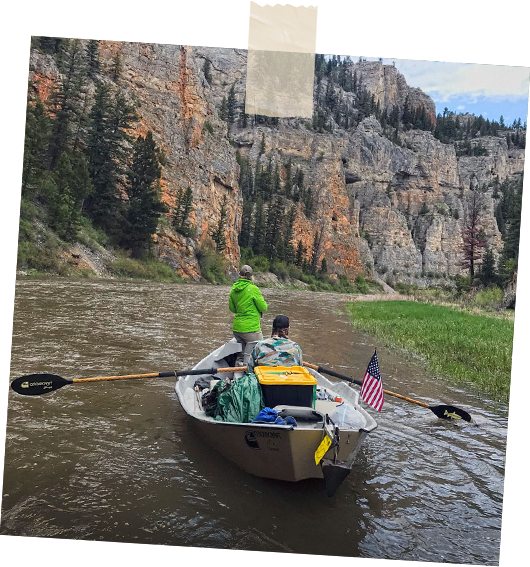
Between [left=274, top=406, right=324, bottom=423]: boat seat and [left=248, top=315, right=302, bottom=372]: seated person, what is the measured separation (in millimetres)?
489

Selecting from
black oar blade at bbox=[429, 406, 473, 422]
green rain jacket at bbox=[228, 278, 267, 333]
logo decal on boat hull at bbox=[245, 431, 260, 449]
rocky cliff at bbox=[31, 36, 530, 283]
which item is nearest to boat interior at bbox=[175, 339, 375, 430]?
logo decal on boat hull at bbox=[245, 431, 260, 449]

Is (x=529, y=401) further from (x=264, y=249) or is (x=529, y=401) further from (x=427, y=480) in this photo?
(x=264, y=249)

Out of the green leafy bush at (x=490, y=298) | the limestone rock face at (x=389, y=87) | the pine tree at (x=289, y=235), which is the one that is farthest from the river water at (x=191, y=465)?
the limestone rock face at (x=389, y=87)

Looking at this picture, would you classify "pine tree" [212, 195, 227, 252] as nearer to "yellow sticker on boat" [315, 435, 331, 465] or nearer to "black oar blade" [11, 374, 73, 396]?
"black oar blade" [11, 374, 73, 396]

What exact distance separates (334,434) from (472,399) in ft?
7.44

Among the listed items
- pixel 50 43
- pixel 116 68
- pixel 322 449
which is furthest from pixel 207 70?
pixel 322 449

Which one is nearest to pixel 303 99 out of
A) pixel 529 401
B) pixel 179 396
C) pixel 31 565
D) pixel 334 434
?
pixel 334 434

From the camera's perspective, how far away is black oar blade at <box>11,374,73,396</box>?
296 cm

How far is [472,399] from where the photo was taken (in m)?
4.48

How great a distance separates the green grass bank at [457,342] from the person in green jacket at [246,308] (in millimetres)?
881

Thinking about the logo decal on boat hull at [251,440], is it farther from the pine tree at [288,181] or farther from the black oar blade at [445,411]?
the pine tree at [288,181]

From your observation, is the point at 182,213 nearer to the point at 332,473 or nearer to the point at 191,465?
the point at 191,465

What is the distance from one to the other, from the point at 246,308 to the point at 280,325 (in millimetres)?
723

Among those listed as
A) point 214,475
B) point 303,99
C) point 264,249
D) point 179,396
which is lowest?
point 214,475
